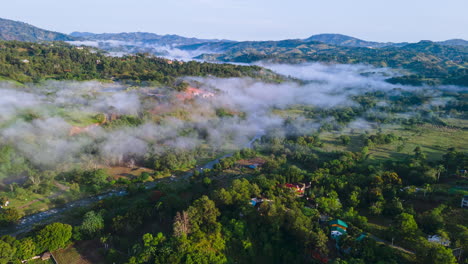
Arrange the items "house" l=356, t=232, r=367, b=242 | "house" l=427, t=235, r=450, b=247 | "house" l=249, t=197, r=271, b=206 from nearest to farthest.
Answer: "house" l=427, t=235, r=450, b=247
"house" l=356, t=232, r=367, b=242
"house" l=249, t=197, r=271, b=206

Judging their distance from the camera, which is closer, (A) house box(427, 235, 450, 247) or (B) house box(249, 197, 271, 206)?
(A) house box(427, 235, 450, 247)

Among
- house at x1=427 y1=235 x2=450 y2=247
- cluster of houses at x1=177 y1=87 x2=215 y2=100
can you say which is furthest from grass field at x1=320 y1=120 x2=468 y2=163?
cluster of houses at x1=177 y1=87 x2=215 y2=100

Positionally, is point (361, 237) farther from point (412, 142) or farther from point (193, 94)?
point (193, 94)

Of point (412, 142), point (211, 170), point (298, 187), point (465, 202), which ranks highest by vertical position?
point (465, 202)

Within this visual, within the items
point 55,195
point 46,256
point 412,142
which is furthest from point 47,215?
point 412,142

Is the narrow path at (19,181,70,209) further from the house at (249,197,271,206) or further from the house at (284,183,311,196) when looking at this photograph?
the house at (284,183,311,196)

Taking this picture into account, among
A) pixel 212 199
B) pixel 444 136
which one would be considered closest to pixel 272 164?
pixel 212 199

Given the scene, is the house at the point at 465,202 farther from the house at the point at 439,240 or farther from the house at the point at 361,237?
the house at the point at 361,237
